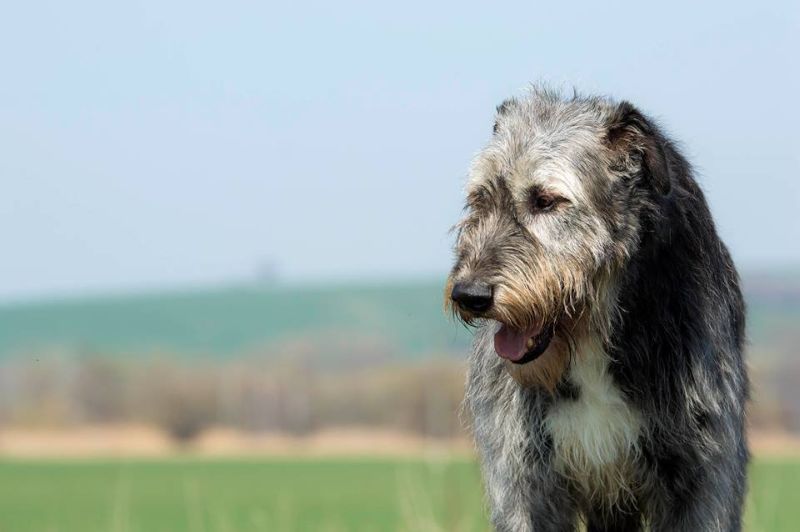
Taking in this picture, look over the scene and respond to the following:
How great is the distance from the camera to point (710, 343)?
290 inches

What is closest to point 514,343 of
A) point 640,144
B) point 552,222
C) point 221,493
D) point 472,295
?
point 472,295

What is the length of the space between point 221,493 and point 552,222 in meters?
27.8

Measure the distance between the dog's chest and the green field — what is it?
5.31 metres

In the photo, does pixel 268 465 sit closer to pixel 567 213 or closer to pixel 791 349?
pixel 791 349

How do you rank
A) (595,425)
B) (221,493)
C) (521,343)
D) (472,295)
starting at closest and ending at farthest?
(472,295), (521,343), (595,425), (221,493)

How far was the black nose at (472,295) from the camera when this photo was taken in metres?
6.65

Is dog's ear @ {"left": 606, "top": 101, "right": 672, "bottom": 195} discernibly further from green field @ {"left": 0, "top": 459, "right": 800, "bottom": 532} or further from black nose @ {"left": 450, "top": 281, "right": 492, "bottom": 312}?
green field @ {"left": 0, "top": 459, "right": 800, "bottom": 532}

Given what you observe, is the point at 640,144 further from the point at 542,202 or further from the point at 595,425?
the point at 595,425

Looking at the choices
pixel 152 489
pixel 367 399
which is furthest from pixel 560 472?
pixel 367 399

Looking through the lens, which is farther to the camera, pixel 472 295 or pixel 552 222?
pixel 552 222

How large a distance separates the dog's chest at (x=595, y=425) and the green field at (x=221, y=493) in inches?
209

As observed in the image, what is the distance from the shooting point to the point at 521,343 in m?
6.94

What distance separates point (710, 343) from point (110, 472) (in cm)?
3585

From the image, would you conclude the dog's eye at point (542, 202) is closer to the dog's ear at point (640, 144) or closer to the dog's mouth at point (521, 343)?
the dog's ear at point (640, 144)
